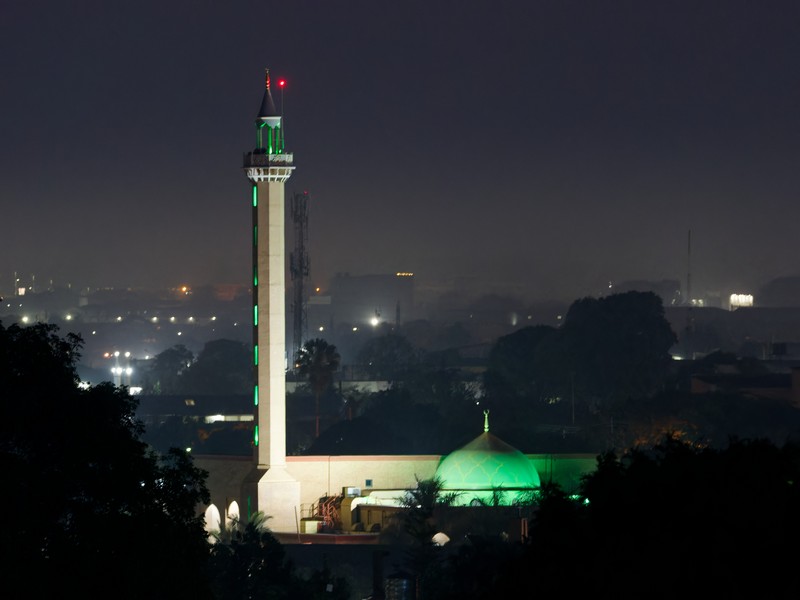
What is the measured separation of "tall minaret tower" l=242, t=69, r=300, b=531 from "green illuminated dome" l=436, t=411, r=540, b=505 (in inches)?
197

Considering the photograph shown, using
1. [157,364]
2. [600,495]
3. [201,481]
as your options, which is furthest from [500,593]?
[157,364]

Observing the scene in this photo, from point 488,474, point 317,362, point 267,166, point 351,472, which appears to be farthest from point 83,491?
point 317,362

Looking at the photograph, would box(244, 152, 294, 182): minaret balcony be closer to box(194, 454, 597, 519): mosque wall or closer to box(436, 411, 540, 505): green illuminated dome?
box(194, 454, 597, 519): mosque wall

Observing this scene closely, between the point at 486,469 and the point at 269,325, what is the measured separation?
27.1 feet

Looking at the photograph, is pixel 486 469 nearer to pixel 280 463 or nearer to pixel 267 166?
pixel 280 463

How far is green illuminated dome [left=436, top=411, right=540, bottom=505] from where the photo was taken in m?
71.9

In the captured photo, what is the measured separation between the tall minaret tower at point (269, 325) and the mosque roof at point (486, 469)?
4954 millimetres

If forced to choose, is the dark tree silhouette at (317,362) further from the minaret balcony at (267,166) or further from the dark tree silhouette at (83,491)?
the dark tree silhouette at (83,491)

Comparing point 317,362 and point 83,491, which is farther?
point 317,362

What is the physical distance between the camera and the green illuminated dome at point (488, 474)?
7194 cm

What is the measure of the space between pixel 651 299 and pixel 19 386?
11121cm

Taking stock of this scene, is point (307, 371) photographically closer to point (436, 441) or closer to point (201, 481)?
point (436, 441)

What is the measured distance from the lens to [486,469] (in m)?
73.0

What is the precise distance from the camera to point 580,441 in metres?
A: 97.6
